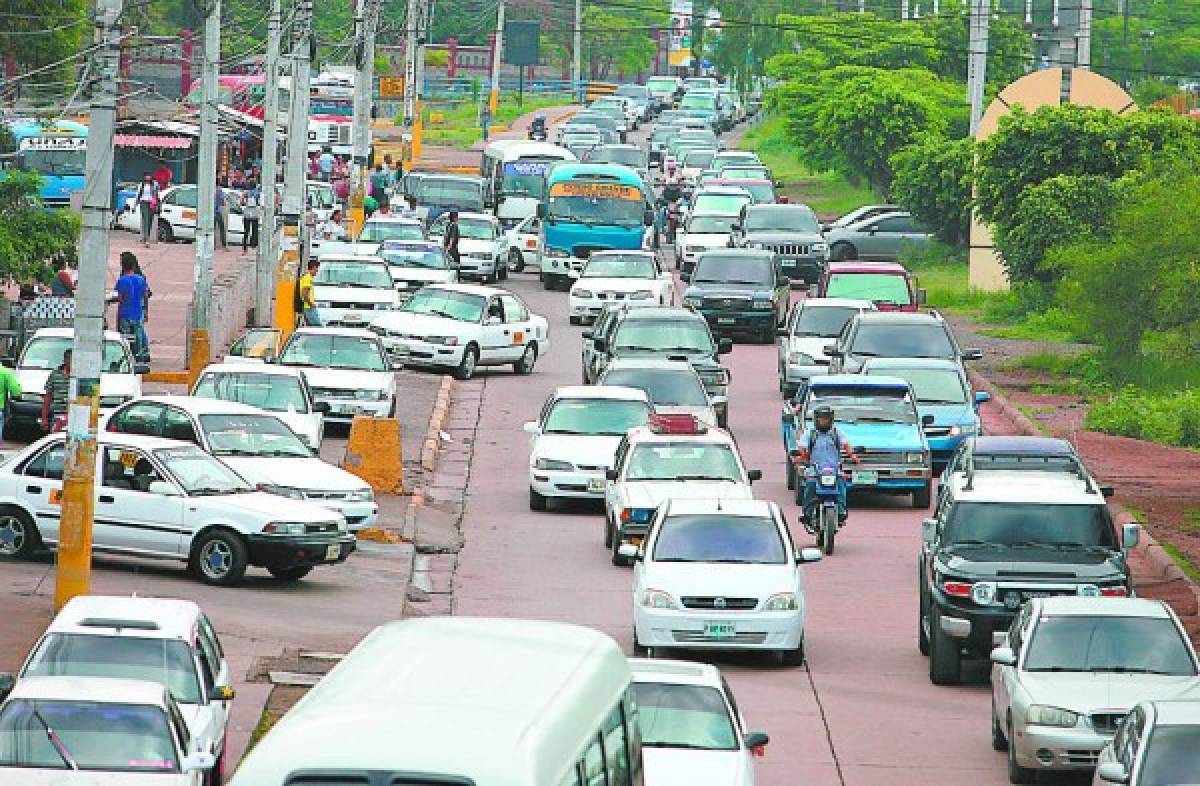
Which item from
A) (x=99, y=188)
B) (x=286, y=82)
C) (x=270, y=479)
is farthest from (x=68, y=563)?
(x=286, y=82)

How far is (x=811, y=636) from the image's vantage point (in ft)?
81.2

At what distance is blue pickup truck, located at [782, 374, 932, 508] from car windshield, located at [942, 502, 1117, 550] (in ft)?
28.1

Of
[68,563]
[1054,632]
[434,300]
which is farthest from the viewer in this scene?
[434,300]

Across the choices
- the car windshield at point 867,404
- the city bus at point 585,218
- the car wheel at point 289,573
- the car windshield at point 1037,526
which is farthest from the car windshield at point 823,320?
the car windshield at point 1037,526

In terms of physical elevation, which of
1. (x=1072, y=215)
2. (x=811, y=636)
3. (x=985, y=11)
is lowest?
(x=811, y=636)

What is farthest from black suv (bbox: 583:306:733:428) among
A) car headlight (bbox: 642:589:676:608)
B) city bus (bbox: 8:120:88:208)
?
city bus (bbox: 8:120:88:208)

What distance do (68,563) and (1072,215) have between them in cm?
3459

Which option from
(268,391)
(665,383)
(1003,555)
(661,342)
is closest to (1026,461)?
(1003,555)

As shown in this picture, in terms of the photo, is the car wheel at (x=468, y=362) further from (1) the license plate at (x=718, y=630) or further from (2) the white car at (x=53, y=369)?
(1) the license plate at (x=718, y=630)

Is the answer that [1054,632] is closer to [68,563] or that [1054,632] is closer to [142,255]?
[68,563]

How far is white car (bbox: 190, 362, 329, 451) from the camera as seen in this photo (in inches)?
1281

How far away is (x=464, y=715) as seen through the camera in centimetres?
1037

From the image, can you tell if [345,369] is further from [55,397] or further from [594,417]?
[55,397]

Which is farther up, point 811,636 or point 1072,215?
point 1072,215
